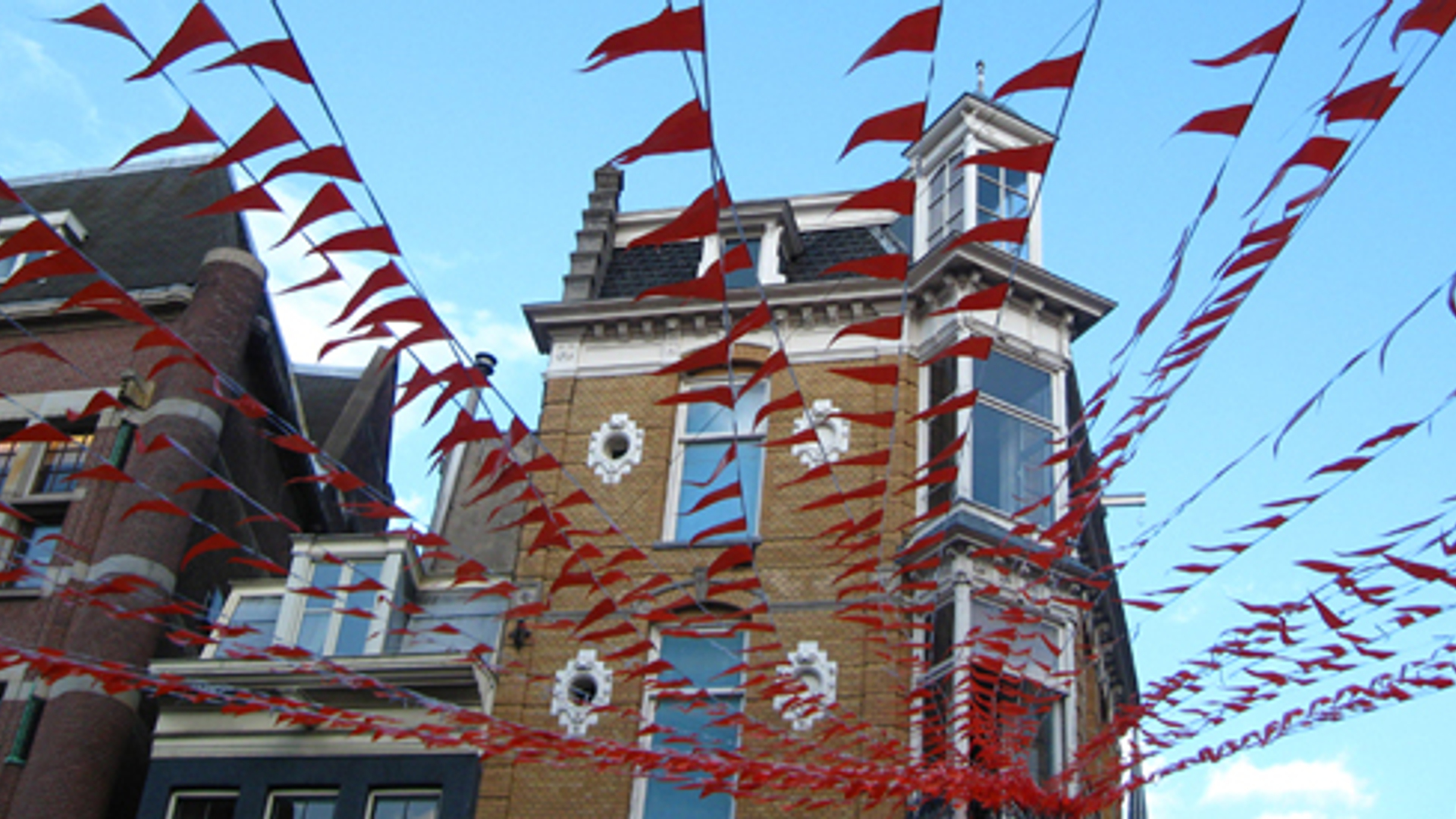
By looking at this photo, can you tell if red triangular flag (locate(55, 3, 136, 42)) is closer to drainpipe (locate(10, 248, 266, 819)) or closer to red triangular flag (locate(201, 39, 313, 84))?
red triangular flag (locate(201, 39, 313, 84))

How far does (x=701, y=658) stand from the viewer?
13.6 meters

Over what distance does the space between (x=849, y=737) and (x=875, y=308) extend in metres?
4.86

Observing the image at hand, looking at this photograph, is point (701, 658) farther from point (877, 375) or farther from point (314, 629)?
point (877, 375)

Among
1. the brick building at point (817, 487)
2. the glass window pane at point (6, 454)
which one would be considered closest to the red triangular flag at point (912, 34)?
the brick building at point (817, 487)

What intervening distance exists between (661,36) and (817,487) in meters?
10.0

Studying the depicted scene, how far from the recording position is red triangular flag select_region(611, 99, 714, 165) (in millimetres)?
4926

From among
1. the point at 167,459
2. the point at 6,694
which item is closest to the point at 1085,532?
the point at 167,459

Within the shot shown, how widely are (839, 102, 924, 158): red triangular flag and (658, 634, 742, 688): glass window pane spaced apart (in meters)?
8.86

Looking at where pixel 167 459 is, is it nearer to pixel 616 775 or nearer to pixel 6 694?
pixel 6 694

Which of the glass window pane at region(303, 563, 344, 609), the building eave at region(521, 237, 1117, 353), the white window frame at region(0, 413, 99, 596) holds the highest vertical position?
the building eave at region(521, 237, 1117, 353)

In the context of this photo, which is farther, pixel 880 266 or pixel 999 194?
pixel 999 194

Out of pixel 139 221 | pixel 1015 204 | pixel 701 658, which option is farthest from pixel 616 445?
pixel 139 221

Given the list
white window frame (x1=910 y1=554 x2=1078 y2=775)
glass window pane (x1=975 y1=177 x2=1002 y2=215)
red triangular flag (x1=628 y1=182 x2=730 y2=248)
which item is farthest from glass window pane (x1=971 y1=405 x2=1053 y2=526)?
red triangular flag (x1=628 y1=182 x2=730 y2=248)

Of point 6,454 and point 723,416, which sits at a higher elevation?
point 723,416
